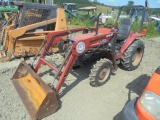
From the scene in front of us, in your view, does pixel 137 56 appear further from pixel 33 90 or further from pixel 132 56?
pixel 33 90

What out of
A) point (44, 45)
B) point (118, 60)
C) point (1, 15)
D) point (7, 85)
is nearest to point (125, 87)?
point (118, 60)

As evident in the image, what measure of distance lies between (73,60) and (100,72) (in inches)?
34.4

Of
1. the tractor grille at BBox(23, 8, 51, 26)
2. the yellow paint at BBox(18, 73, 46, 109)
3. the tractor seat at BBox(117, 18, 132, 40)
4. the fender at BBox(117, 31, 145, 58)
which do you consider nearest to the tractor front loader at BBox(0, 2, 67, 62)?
the tractor grille at BBox(23, 8, 51, 26)

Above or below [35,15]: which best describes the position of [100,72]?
below

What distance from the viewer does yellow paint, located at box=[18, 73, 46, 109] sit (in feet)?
11.2

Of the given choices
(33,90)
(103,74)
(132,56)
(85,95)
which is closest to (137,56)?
(132,56)

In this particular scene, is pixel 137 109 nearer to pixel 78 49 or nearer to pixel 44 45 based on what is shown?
pixel 78 49

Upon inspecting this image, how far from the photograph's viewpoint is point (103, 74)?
4391 mm

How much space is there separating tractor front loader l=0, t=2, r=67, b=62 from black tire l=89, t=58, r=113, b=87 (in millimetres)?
2450

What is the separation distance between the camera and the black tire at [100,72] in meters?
4.10

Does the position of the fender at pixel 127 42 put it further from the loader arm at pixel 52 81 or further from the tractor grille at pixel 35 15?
the tractor grille at pixel 35 15

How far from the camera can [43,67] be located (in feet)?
17.3

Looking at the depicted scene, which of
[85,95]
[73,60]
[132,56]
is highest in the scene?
[73,60]

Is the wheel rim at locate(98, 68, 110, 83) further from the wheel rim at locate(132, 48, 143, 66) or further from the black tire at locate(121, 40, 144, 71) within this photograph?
the wheel rim at locate(132, 48, 143, 66)
